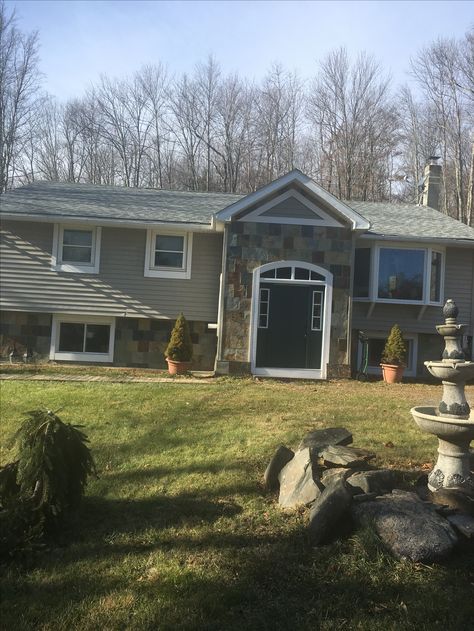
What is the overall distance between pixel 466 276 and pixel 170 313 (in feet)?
26.3

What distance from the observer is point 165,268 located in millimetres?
13469

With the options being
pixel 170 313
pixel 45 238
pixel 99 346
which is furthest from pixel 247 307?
pixel 45 238

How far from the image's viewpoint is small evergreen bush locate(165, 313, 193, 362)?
12094 millimetres

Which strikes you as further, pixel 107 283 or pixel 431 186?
pixel 431 186

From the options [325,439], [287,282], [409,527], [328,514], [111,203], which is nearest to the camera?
[409,527]

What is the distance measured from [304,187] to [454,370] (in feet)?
26.6

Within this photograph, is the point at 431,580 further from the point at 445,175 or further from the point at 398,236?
the point at 445,175

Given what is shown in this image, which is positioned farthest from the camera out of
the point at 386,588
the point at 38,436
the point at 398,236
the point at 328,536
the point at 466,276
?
the point at 466,276

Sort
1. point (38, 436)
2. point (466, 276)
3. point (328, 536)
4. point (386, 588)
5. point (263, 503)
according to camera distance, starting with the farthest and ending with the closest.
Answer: point (466, 276) → point (263, 503) → point (38, 436) → point (328, 536) → point (386, 588)

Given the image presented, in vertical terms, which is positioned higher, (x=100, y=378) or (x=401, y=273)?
(x=401, y=273)

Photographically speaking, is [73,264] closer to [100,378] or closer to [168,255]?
[168,255]

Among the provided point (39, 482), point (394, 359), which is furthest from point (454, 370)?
point (394, 359)

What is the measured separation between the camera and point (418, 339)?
46.4ft

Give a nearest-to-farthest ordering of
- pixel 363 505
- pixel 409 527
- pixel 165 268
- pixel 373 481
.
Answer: pixel 409 527 → pixel 363 505 → pixel 373 481 → pixel 165 268
